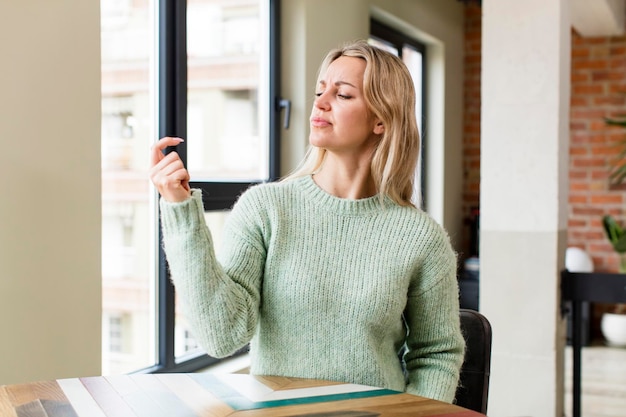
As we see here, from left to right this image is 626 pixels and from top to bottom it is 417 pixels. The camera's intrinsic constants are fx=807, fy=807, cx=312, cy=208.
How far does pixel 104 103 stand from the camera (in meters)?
2.71

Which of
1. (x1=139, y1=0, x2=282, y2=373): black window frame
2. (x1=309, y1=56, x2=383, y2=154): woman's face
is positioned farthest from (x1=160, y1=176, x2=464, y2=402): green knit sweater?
(x1=139, y1=0, x2=282, y2=373): black window frame

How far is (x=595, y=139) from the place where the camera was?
582 cm

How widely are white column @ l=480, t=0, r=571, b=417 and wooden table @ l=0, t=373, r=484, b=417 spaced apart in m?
1.92

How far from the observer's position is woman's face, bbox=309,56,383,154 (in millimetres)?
1668

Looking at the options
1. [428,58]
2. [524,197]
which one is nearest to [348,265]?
[524,197]

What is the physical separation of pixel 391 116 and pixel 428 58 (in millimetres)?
4130

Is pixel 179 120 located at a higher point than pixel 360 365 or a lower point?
higher

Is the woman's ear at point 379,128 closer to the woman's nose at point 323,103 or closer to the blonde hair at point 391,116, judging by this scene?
the blonde hair at point 391,116

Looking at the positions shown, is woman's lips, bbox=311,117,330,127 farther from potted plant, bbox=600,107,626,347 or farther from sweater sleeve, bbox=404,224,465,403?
potted plant, bbox=600,107,626,347

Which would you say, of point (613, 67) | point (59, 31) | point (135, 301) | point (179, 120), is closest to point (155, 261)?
point (135, 301)

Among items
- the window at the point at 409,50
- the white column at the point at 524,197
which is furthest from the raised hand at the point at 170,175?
the window at the point at 409,50

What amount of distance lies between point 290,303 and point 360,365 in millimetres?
183

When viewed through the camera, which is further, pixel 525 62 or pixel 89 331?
pixel 525 62

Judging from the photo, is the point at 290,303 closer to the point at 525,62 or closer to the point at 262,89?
the point at 525,62
